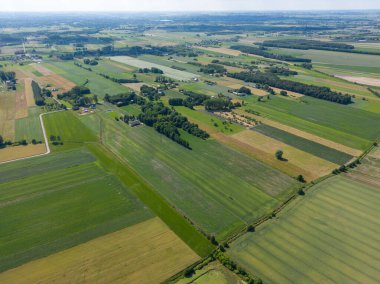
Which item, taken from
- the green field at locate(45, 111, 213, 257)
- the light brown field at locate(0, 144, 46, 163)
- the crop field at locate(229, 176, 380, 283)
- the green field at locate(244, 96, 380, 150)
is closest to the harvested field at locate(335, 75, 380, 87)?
the green field at locate(244, 96, 380, 150)

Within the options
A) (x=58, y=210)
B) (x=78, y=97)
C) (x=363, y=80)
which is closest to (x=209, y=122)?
(x=58, y=210)

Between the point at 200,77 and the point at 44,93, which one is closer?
the point at 44,93

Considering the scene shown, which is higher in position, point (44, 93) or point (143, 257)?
point (44, 93)

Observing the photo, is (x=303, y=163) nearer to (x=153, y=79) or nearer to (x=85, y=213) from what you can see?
(x=85, y=213)

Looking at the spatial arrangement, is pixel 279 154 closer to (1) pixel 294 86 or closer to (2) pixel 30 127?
(1) pixel 294 86

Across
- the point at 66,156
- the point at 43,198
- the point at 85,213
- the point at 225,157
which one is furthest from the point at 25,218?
the point at 225,157

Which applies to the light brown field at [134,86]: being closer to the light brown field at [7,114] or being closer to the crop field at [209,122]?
the crop field at [209,122]

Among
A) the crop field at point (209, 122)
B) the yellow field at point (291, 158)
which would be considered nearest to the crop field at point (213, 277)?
the yellow field at point (291, 158)
